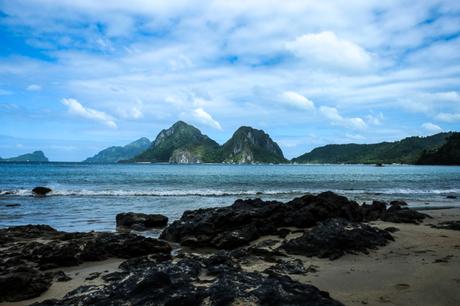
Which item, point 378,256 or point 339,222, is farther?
point 339,222

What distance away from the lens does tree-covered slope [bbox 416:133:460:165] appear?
17694cm

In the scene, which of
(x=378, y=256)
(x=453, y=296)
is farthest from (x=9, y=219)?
(x=453, y=296)

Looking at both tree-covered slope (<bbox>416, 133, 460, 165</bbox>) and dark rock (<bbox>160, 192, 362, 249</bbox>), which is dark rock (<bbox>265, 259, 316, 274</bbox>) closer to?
dark rock (<bbox>160, 192, 362, 249</bbox>)

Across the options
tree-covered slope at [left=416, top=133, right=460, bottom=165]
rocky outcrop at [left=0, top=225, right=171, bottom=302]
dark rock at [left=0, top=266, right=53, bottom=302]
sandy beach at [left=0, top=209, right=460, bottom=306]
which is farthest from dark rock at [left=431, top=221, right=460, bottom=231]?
tree-covered slope at [left=416, top=133, right=460, bottom=165]

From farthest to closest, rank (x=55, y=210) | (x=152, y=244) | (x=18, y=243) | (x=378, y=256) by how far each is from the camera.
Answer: (x=55, y=210)
(x=18, y=243)
(x=152, y=244)
(x=378, y=256)

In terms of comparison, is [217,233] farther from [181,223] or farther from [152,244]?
[152,244]

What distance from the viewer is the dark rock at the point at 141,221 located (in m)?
19.1

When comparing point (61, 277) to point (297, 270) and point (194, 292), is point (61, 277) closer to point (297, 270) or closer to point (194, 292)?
point (194, 292)

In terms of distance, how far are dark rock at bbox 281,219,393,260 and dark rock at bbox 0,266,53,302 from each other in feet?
21.4

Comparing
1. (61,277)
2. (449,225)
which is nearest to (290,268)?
(61,277)

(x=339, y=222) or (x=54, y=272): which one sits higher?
(x=339, y=222)

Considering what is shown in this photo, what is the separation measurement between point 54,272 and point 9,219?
15.2 meters

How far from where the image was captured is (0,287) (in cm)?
792

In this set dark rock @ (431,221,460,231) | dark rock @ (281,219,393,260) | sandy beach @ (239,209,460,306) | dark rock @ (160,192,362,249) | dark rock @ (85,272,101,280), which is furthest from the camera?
dark rock @ (431,221,460,231)
